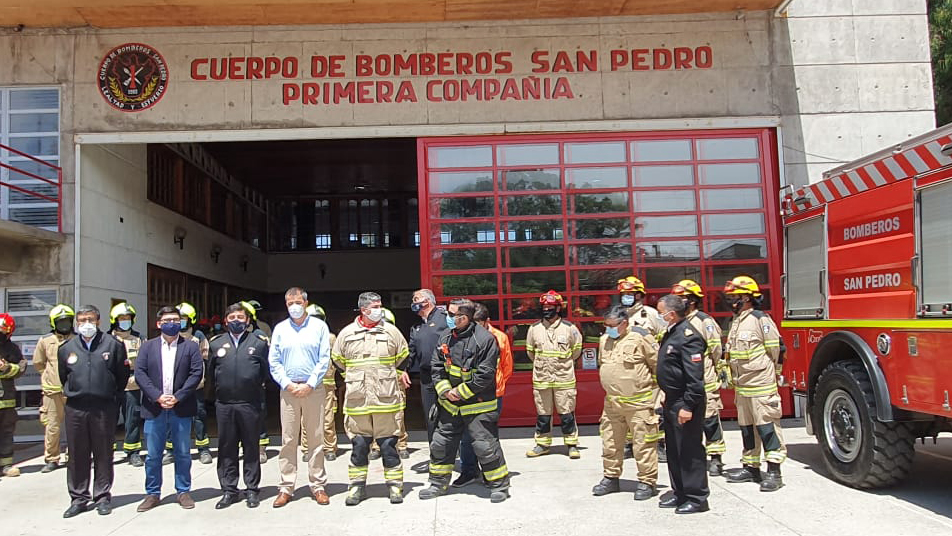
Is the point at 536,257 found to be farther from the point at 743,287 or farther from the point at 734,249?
the point at 743,287

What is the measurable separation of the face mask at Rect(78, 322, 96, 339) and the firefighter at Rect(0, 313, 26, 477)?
2.29 metres

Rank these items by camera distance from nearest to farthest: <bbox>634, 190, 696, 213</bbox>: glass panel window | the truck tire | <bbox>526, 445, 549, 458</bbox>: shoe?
the truck tire → <bbox>526, 445, 549, 458</bbox>: shoe → <bbox>634, 190, 696, 213</bbox>: glass panel window

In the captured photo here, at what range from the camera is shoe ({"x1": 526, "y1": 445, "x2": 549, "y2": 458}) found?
811 cm

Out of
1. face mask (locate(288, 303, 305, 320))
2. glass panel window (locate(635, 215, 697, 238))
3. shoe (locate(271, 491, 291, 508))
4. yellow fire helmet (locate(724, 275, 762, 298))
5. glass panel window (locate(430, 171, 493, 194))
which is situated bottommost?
shoe (locate(271, 491, 291, 508))

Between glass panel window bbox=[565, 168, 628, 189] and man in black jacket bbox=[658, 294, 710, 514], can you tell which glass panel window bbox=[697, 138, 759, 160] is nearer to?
glass panel window bbox=[565, 168, 628, 189]

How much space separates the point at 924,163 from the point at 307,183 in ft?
54.6

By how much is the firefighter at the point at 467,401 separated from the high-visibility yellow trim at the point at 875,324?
3.19 metres

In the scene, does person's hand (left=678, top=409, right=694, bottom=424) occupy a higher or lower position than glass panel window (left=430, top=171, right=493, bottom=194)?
lower

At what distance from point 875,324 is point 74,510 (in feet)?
23.4

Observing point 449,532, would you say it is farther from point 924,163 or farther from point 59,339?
point 59,339

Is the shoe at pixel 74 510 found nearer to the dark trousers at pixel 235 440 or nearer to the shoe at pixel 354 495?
the dark trousers at pixel 235 440

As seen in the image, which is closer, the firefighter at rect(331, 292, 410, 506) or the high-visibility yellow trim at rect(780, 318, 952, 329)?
the high-visibility yellow trim at rect(780, 318, 952, 329)

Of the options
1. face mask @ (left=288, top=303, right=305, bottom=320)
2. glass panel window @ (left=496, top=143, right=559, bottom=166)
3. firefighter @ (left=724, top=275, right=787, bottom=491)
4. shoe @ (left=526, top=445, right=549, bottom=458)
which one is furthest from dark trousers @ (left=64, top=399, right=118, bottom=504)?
glass panel window @ (left=496, top=143, right=559, bottom=166)

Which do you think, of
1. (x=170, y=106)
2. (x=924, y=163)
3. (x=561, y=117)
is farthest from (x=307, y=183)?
(x=924, y=163)
